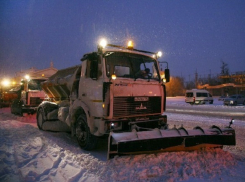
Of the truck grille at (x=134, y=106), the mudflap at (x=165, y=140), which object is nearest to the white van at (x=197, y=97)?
the truck grille at (x=134, y=106)

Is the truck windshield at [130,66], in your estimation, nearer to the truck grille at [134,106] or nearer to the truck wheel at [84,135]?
the truck grille at [134,106]

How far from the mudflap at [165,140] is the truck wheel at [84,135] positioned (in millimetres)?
1517

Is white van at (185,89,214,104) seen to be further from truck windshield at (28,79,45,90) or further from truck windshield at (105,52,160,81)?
truck windshield at (105,52,160,81)

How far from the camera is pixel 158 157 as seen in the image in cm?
509

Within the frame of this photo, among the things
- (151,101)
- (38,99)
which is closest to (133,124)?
(151,101)

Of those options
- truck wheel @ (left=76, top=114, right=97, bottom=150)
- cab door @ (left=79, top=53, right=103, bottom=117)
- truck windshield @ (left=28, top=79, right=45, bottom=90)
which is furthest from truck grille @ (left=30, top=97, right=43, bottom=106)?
cab door @ (left=79, top=53, right=103, bottom=117)

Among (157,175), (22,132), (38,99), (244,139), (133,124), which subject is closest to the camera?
(157,175)

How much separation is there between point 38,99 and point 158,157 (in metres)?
11.4

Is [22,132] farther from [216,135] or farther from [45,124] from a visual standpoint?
[216,135]

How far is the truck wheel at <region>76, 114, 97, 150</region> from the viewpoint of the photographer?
20.6 ft

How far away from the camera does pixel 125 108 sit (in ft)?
19.4

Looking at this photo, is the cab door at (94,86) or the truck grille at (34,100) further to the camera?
the truck grille at (34,100)

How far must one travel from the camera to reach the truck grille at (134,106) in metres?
5.77

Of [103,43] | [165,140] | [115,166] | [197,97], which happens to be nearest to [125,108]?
[165,140]
